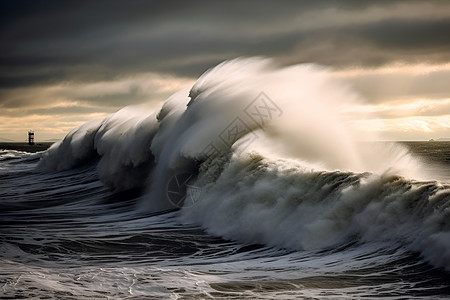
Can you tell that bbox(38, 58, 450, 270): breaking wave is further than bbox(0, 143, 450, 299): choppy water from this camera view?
Yes

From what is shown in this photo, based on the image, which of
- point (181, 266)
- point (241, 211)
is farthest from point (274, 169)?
point (181, 266)

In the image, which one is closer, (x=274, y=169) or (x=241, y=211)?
(x=241, y=211)

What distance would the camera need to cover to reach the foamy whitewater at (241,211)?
24.0 feet

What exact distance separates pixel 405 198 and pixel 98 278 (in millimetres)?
4684

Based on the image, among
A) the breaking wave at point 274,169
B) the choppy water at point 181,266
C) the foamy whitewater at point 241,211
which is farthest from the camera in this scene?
the breaking wave at point 274,169

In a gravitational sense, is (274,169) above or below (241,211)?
above

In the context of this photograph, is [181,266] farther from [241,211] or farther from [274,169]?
[274,169]

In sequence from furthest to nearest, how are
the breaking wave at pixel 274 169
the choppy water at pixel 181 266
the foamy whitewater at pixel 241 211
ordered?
1. the breaking wave at pixel 274 169
2. the foamy whitewater at pixel 241 211
3. the choppy water at pixel 181 266

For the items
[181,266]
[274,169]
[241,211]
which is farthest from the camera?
[274,169]

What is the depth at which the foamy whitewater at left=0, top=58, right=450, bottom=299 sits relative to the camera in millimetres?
7324

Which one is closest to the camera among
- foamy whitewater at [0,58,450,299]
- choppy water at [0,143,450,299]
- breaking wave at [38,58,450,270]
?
choppy water at [0,143,450,299]

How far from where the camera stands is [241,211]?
11359 millimetres

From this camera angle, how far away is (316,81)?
1900 centimetres

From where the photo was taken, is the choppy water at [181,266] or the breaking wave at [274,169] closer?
the choppy water at [181,266]
